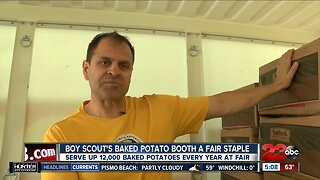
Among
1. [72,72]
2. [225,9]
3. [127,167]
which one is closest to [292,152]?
[127,167]

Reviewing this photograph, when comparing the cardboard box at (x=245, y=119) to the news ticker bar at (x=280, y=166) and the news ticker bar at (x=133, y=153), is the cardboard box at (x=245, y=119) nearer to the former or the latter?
the news ticker bar at (x=280, y=166)

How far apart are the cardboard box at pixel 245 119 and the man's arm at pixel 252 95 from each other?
221 millimetres

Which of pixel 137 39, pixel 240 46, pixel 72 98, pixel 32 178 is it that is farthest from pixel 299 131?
pixel 32 178

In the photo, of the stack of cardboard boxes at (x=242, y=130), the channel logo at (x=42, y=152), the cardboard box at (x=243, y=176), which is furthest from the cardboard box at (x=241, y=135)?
the channel logo at (x=42, y=152)

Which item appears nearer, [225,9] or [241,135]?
[241,135]

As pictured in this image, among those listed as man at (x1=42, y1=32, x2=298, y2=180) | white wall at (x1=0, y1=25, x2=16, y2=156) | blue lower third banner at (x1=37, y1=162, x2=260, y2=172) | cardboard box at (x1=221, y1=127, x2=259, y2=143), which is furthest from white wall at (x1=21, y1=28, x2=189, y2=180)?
blue lower third banner at (x1=37, y1=162, x2=260, y2=172)

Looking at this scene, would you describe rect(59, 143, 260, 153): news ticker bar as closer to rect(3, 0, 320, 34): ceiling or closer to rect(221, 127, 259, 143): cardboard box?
rect(221, 127, 259, 143): cardboard box

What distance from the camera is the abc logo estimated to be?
2.89 feet

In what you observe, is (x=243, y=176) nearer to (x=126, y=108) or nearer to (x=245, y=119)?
(x=245, y=119)

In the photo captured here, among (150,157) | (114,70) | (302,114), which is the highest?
(114,70)

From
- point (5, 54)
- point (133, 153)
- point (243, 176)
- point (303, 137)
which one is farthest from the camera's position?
point (5, 54)

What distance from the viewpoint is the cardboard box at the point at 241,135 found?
47.9 inches

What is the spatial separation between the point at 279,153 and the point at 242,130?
0.47 metres

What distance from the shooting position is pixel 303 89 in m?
0.87
